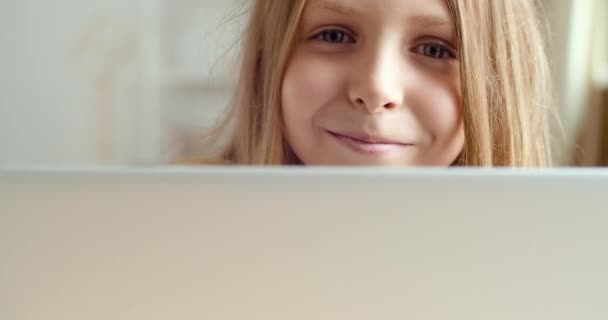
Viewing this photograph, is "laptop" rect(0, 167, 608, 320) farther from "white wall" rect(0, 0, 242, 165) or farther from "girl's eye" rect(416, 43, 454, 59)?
"white wall" rect(0, 0, 242, 165)

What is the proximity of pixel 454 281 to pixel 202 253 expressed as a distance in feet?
0.22

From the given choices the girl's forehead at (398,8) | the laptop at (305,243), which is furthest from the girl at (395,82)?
the laptop at (305,243)

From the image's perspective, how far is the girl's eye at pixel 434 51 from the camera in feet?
1.05

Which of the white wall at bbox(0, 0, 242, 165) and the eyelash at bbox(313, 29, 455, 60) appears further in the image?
the white wall at bbox(0, 0, 242, 165)

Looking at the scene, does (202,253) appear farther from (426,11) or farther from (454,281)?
(426,11)

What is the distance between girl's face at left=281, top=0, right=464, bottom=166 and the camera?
0.99ft

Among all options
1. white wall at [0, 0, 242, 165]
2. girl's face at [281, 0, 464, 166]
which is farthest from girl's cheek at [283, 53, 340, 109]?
white wall at [0, 0, 242, 165]

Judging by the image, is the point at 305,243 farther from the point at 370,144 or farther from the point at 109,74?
the point at 109,74

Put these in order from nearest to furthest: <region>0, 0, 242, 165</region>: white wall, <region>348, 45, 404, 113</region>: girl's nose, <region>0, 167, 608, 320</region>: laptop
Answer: <region>0, 167, 608, 320</region>: laptop
<region>348, 45, 404, 113</region>: girl's nose
<region>0, 0, 242, 165</region>: white wall

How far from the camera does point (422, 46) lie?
12.7 inches

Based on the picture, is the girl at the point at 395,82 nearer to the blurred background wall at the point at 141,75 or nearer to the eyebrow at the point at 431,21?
the eyebrow at the point at 431,21

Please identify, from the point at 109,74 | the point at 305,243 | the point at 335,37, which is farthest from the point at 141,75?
the point at 305,243

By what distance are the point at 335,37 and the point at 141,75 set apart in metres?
0.63

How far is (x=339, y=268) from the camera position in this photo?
17 centimetres
